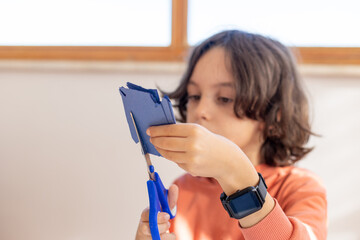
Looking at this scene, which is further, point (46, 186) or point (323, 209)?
point (46, 186)

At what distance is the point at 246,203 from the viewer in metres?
0.47

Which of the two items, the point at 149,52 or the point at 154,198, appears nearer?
the point at 154,198

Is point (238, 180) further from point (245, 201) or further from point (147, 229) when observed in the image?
point (147, 229)

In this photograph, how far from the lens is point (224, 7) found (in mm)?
1109

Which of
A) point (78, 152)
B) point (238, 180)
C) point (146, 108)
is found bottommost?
point (78, 152)

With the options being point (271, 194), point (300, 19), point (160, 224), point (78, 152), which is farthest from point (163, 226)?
point (300, 19)

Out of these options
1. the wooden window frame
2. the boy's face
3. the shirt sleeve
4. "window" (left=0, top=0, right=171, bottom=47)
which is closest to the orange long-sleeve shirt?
the shirt sleeve

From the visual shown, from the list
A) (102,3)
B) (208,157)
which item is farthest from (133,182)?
(208,157)

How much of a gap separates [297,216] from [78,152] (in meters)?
0.72

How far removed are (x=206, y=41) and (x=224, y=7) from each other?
35 centimetres

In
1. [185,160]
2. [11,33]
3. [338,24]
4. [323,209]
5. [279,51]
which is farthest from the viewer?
[11,33]

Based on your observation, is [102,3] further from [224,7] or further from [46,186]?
[46,186]

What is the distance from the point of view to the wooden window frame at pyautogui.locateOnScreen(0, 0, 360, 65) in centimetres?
105

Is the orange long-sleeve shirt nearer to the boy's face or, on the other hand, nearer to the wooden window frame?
the boy's face
